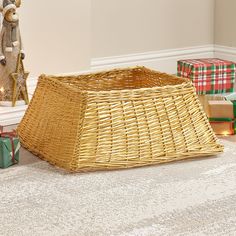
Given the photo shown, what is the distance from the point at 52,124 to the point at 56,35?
107 centimetres

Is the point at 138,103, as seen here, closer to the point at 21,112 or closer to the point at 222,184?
the point at 222,184

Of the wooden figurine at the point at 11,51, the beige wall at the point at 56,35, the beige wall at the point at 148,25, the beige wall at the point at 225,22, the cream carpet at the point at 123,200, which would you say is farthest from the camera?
the beige wall at the point at 225,22

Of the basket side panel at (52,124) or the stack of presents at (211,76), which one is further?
the stack of presents at (211,76)

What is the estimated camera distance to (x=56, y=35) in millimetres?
3314

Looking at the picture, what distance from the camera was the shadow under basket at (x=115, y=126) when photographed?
7.30 ft

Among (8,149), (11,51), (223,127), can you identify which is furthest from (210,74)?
(8,149)

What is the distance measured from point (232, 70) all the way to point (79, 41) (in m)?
0.79

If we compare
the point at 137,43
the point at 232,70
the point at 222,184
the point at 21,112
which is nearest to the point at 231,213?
the point at 222,184

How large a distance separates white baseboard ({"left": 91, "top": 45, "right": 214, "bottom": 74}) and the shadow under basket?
118 cm

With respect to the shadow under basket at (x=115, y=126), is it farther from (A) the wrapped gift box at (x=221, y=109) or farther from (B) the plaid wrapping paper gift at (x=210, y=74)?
(B) the plaid wrapping paper gift at (x=210, y=74)

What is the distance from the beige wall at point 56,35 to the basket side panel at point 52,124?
77 cm

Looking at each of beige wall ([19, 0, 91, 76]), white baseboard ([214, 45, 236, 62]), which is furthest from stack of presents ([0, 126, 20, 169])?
white baseboard ([214, 45, 236, 62])

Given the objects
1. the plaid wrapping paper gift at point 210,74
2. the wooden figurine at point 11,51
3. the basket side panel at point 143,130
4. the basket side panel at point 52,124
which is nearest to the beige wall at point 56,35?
the wooden figurine at point 11,51

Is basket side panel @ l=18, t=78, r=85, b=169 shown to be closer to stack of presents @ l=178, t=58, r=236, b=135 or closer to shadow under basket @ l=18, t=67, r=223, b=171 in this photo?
shadow under basket @ l=18, t=67, r=223, b=171
